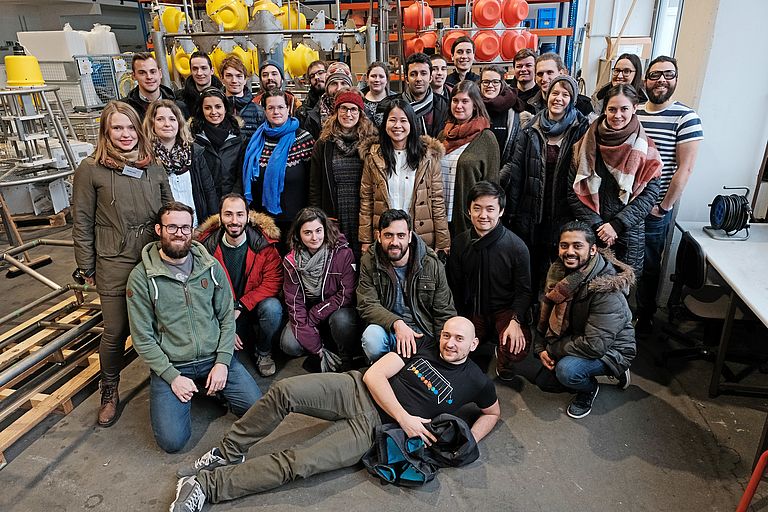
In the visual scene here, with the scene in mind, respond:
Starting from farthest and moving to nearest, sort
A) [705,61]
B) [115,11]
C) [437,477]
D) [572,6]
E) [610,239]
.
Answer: [115,11], [572,6], [705,61], [610,239], [437,477]

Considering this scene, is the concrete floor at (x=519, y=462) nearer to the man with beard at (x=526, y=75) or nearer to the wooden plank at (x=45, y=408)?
the wooden plank at (x=45, y=408)

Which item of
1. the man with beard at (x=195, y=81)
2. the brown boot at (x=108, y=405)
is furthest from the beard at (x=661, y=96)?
the brown boot at (x=108, y=405)

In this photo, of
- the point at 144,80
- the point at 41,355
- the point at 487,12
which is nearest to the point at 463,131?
the point at 144,80

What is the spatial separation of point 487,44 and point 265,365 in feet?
21.5

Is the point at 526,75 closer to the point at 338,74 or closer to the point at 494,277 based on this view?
the point at 338,74

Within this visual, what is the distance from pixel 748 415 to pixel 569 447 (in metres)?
1.03

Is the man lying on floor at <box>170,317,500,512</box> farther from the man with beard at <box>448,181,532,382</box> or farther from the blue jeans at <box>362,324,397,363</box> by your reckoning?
the man with beard at <box>448,181,532,382</box>

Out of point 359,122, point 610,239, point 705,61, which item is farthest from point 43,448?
point 705,61

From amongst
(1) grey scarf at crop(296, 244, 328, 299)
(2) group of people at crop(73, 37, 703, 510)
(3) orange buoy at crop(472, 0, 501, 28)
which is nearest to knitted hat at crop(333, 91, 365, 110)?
(2) group of people at crop(73, 37, 703, 510)

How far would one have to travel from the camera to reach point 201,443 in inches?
106

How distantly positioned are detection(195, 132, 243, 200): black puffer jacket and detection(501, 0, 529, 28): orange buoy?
19.0 ft

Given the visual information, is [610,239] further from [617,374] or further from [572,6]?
[572,6]

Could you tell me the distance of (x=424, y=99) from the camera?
3594 mm

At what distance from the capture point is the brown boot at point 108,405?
283cm
